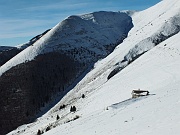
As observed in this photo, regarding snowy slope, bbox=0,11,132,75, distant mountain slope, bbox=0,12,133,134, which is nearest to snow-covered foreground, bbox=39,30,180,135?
distant mountain slope, bbox=0,12,133,134

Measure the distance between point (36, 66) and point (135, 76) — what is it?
78134 mm

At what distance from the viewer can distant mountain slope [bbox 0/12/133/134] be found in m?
89.8

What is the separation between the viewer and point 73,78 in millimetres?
107188

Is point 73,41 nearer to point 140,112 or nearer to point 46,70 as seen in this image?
point 46,70

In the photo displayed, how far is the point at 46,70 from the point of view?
386 feet

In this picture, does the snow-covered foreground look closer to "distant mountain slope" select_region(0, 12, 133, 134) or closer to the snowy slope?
"distant mountain slope" select_region(0, 12, 133, 134)

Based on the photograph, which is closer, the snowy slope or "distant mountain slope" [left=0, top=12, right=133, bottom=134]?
"distant mountain slope" [left=0, top=12, right=133, bottom=134]

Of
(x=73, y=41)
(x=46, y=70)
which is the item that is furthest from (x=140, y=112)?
(x=73, y=41)

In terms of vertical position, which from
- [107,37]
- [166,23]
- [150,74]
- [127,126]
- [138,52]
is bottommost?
[127,126]

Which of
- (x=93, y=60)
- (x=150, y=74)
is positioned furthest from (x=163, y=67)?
(x=93, y=60)

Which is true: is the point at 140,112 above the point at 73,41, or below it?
below

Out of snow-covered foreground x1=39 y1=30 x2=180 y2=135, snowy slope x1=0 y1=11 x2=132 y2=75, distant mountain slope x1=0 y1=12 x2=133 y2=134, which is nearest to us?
snow-covered foreground x1=39 y1=30 x2=180 y2=135

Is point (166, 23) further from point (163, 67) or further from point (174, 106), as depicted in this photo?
point (174, 106)

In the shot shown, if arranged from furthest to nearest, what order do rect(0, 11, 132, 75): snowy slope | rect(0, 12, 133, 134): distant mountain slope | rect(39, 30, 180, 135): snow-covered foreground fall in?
rect(0, 11, 132, 75): snowy slope → rect(0, 12, 133, 134): distant mountain slope → rect(39, 30, 180, 135): snow-covered foreground
